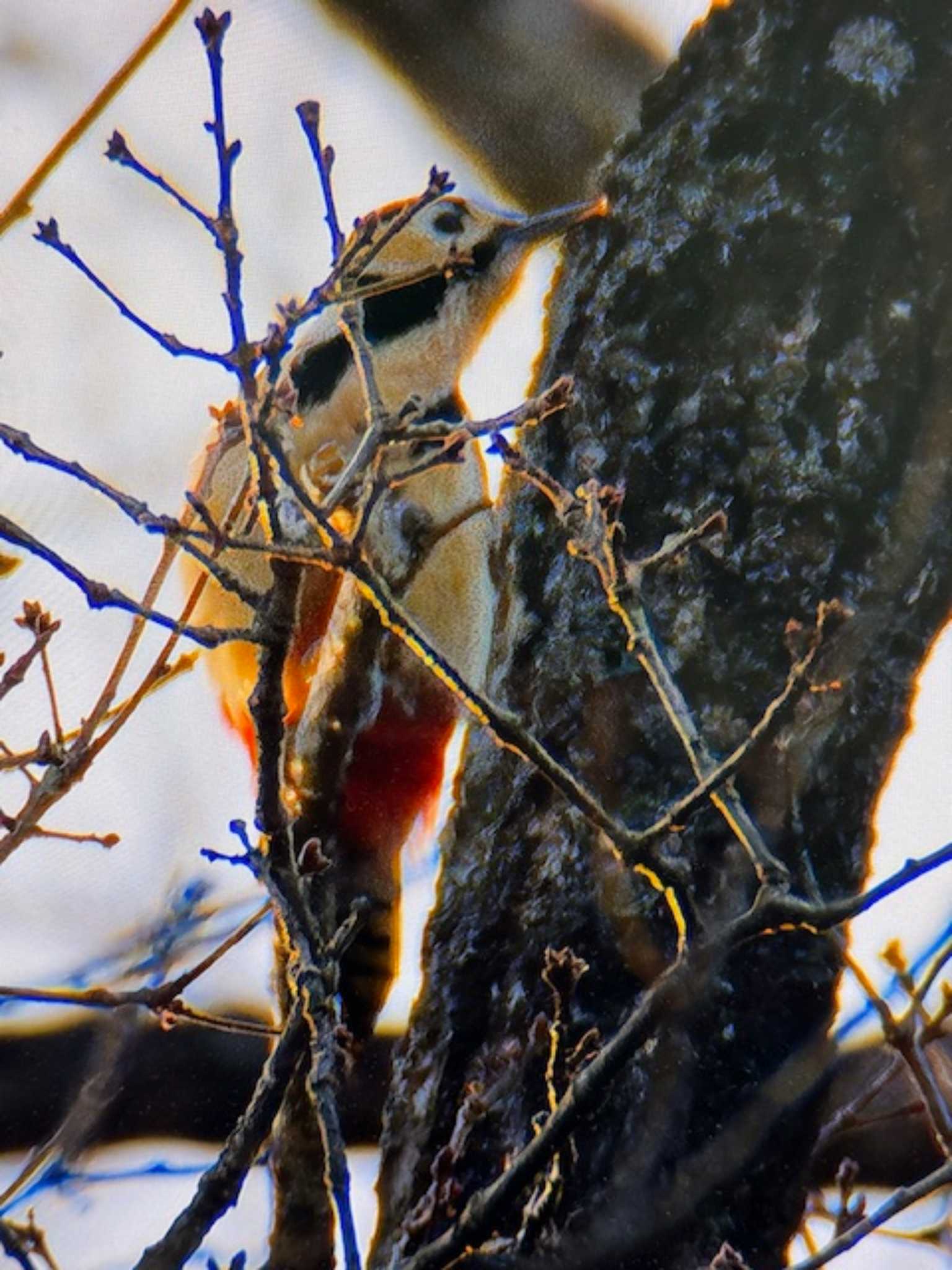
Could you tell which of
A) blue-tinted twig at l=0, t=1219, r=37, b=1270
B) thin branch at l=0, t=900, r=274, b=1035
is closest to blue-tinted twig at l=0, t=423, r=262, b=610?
thin branch at l=0, t=900, r=274, b=1035

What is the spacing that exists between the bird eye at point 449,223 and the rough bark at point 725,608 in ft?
1.90

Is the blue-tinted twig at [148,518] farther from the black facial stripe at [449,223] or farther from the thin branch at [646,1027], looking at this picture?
the black facial stripe at [449,223]

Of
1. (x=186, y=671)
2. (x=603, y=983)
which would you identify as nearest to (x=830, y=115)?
(x=603, y=983)

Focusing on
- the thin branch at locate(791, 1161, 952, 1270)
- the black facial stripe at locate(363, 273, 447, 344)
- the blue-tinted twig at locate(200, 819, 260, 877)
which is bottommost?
the thin branch at locate(791, 1161, 952, 1270)

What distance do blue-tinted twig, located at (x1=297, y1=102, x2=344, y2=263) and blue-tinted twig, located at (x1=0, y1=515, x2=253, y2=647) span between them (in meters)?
0.27

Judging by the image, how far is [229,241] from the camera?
0.76 meters

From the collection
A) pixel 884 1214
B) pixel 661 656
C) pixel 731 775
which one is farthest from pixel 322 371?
pixel 884 1214

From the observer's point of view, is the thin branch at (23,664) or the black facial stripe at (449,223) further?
the black facial stripe at (449,223)

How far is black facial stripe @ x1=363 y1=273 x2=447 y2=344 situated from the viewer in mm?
1787

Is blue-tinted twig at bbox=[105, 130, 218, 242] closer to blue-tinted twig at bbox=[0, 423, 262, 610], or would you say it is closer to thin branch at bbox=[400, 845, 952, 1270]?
blue-tinted twig at bbox=[0, 423, 262, 610]

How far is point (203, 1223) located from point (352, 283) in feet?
2.15

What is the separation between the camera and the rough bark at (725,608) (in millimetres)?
886

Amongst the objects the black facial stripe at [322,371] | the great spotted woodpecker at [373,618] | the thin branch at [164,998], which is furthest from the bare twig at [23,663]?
the black facial stripe at [322,371]

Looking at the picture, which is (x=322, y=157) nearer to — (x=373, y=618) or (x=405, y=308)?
(x=373, y=618)
